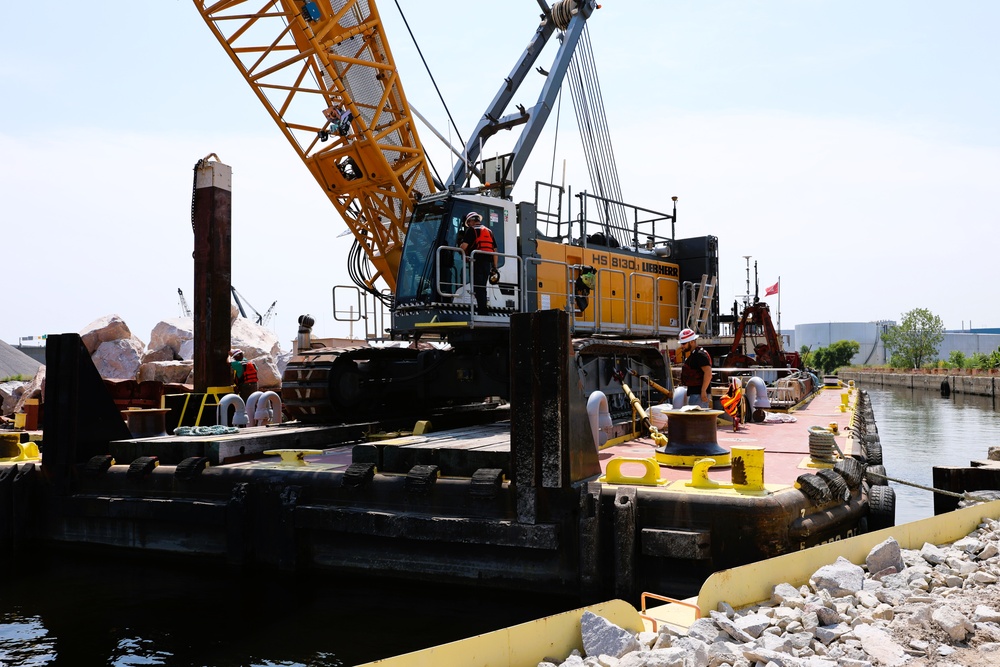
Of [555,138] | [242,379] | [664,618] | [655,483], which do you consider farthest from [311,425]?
[555,138]

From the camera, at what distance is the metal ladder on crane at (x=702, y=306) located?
14.6 meters

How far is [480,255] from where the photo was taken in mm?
10227

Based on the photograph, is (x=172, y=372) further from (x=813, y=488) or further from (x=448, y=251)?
(x=813, y=488)

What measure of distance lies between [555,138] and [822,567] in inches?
536

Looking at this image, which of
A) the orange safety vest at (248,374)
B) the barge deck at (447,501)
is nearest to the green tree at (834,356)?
the orange safety vest at (248,374)

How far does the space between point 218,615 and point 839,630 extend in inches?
203

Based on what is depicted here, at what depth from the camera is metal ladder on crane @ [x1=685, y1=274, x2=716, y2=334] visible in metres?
14.6

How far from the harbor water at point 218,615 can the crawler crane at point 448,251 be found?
8.17 feet

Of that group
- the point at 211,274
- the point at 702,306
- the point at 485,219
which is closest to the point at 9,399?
the point at 211,274

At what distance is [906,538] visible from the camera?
6223 millimetres

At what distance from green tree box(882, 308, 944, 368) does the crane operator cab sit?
263 ft

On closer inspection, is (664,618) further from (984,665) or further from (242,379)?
(242,379)

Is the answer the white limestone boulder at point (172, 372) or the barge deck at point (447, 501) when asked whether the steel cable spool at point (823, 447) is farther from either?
the white limestone boulder at point (172, 372)

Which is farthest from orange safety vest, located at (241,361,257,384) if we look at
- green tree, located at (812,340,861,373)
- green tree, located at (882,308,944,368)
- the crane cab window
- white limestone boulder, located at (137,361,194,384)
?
green tree, located at (812,340,861,373)
